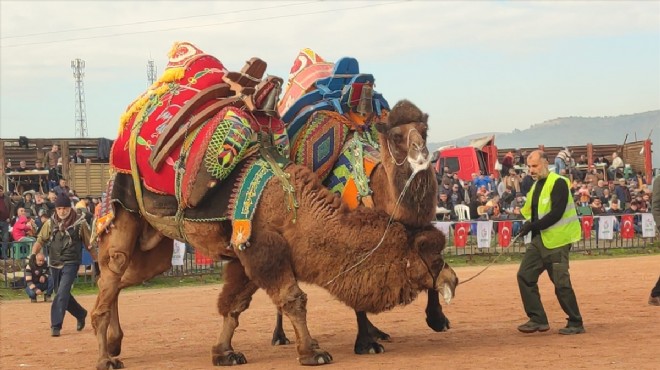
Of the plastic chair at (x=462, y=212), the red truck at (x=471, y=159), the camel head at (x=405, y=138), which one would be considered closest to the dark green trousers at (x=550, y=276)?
the camel head at (x=405, y=138)

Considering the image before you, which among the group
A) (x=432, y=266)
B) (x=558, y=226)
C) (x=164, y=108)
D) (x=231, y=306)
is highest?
(x=164, y=108)

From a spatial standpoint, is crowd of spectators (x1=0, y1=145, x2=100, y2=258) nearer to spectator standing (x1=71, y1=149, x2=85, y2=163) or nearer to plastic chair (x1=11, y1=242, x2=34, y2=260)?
plastic chair (x1=11, y1=242, x2=34, y2=260)

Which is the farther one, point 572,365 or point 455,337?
point 455,337

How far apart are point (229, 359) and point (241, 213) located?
163 cm

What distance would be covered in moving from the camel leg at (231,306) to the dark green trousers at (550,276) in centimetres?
321

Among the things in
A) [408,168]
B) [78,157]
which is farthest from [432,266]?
[78,157]

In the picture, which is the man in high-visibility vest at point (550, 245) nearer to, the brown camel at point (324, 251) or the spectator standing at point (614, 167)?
the brown camel at point (324, 251)

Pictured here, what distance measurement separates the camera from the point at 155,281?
23.6 metres

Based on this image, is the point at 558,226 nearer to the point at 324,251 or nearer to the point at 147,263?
the point at 324,251

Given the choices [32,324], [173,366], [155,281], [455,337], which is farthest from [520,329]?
[155,281]

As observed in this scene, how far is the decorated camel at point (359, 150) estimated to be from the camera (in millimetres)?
9945

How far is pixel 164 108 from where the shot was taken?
11.5 metres

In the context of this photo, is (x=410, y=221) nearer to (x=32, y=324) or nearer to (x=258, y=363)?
(x=258, y=363)

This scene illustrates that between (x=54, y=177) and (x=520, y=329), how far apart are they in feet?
65.0
